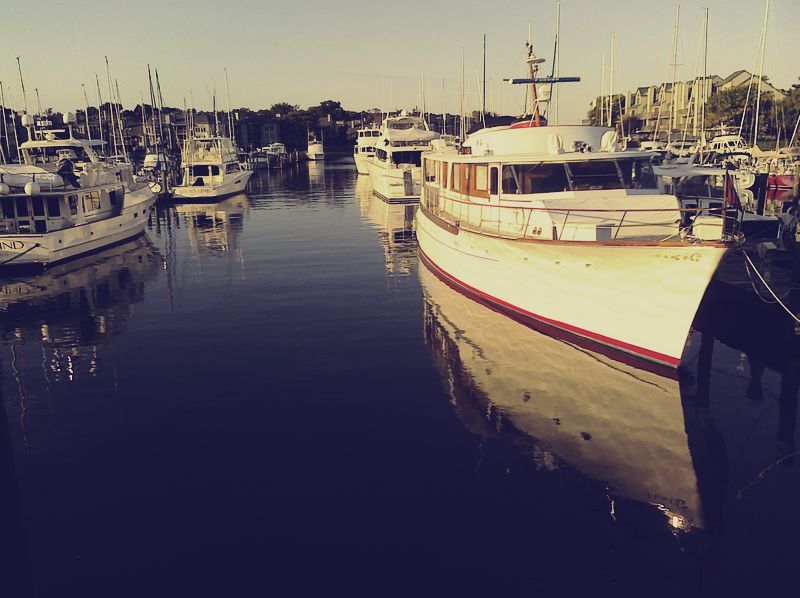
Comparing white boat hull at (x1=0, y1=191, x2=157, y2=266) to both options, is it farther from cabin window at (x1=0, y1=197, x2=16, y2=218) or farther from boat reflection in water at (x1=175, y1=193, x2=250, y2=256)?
boat reflection in water at (x1=175, y1=193, x2=250, y2=256)

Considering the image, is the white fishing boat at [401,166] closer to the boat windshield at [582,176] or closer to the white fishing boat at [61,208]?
the white fishing boat at [61,208]

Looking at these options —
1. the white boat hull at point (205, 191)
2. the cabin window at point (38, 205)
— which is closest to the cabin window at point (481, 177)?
the cabin window at point (38, 205)

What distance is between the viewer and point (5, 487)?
24.6 feet

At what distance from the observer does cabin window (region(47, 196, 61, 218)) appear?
2934cm

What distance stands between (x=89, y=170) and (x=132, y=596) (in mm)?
30652

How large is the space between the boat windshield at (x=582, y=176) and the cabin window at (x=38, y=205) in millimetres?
24088

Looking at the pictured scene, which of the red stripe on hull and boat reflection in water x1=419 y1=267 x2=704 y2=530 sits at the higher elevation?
the red stripe on hull

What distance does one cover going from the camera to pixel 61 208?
2961 cm

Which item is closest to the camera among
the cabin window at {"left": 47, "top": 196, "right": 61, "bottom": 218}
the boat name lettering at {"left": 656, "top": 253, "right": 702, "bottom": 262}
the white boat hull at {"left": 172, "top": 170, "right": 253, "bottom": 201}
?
the boat name lettering at {"left": 656, "top": 253, "right": 702, "bottom": 262}

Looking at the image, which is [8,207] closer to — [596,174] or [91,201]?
[91,201]

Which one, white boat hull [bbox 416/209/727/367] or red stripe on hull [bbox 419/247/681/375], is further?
red stripe on hull [bbox 419/247/681/375]

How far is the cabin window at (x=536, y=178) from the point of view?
18.3 m

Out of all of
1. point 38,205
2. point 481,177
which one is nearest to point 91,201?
point 38,205

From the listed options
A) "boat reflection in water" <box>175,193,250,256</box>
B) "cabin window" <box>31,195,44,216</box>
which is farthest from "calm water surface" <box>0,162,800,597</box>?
"boat reflection in water" <box>175,193,250,256</box>
